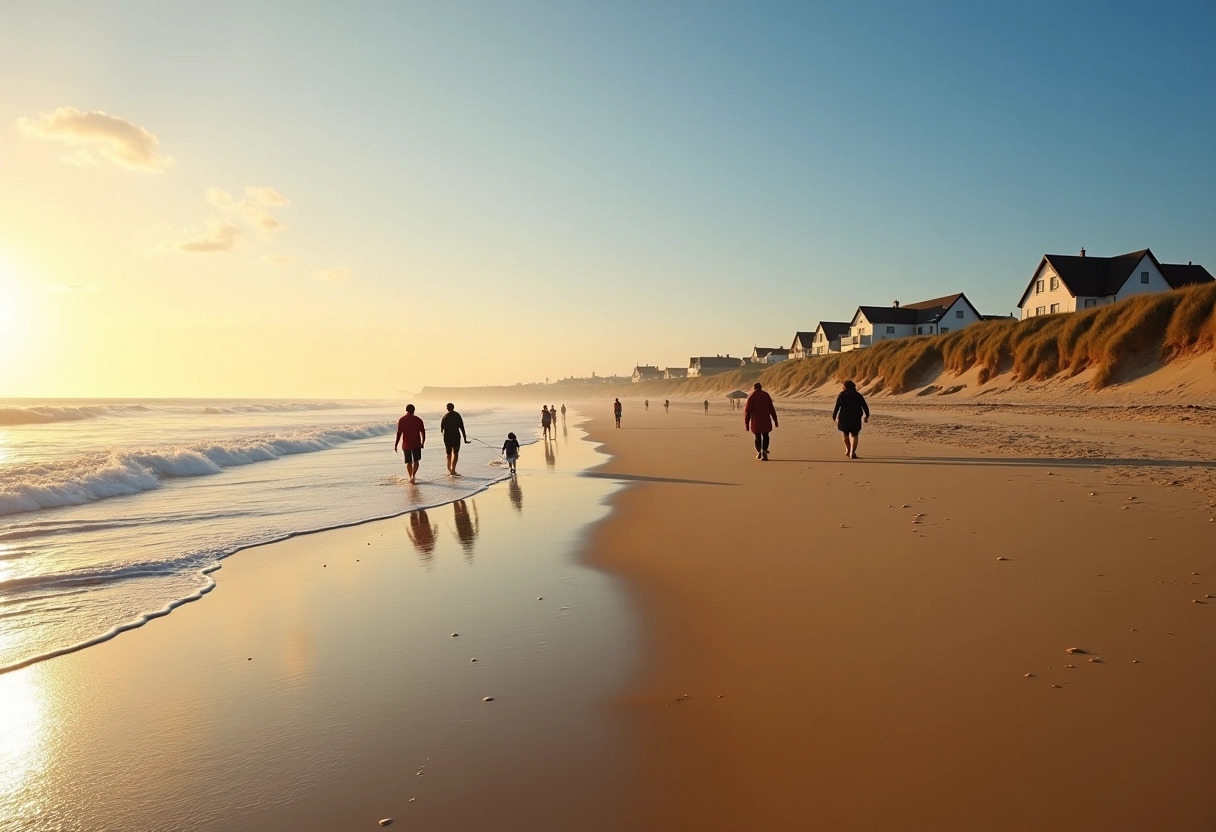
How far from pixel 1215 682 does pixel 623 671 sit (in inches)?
136

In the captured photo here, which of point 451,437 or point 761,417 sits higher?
point 761,417

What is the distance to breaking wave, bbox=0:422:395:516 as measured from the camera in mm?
12125

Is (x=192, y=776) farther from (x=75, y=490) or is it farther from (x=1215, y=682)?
(x=75, y=490)

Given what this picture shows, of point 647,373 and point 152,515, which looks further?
point 647,373

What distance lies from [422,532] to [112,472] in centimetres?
1065

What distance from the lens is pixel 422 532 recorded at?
9000 mm

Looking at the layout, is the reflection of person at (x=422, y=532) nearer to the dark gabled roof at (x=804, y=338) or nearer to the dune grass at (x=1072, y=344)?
the dune grass at (x=1072, y=344)

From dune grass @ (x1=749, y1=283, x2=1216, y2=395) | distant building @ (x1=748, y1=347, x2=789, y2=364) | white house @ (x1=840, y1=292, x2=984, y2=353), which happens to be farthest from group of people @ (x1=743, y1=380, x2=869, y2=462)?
distant building @ (x1=748, y1=347, x2=789, y2=364)

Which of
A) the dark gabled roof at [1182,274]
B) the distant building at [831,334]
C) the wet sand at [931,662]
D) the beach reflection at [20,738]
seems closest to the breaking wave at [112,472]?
the beach reflection at [20,738]

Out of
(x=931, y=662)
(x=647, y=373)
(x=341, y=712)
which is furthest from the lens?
(x=647, y=373)

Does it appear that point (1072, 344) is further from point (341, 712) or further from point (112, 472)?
point (112, 472)

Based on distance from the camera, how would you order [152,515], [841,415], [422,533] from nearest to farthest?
[422,533], [152,515], [841,415]

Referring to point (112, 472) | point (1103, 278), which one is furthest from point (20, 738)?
point (1103, 278)

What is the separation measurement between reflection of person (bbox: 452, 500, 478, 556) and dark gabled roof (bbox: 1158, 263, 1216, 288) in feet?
201
